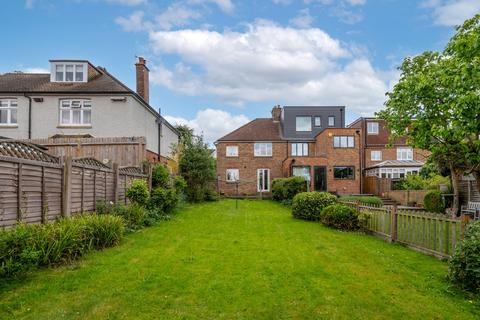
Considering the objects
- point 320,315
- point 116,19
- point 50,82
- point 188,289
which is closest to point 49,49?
point 50,82

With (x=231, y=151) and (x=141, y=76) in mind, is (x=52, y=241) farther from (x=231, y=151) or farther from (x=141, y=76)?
(x=231, y=151)

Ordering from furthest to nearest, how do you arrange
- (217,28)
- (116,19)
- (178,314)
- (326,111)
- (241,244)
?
1. (326,111)
2. (217,28)
3. (116,19)
4. (241,244)
5. (178,314)

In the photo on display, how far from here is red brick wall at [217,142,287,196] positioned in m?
33.6

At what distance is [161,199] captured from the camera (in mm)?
15516

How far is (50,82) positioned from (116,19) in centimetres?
1039

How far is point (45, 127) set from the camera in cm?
2152

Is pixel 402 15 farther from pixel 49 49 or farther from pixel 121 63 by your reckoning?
pixel 49 49

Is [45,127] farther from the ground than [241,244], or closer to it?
farther from the ground

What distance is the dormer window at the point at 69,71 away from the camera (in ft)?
73.2

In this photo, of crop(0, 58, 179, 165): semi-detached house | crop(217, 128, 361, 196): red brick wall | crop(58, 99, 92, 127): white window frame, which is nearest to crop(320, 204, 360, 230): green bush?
crop(0, 58, 179, 165): semi-detached house

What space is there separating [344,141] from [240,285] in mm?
28341

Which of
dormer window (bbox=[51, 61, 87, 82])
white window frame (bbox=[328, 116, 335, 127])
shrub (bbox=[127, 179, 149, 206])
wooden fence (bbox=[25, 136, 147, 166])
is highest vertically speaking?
dormer window (bbox=[51, 61, 87, 82])

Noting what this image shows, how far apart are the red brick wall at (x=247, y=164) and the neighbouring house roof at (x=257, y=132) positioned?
0.55m

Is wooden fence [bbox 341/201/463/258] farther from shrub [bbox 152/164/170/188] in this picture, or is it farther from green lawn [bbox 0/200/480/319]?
shrub [bbox 152/164/170/188]
